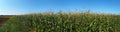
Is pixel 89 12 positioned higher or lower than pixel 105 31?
higher

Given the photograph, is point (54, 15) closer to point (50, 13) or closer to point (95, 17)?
point (50, 13)

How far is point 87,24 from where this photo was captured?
7035mm

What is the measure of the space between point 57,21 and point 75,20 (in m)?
0.54

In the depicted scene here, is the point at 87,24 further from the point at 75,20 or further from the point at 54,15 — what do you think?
the point at 54,15

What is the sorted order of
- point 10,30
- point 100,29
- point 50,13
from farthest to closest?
1. point 50,13
2. point 10,30
3. point 100,29

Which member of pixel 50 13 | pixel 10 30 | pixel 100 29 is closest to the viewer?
pixel 100 29

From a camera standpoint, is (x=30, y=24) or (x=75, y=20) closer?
(x=75, y=20)

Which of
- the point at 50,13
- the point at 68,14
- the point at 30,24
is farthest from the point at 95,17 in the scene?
the point at 30,24

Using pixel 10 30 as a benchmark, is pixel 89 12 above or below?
above

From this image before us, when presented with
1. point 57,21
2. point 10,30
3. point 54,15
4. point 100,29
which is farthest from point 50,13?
point 100,29

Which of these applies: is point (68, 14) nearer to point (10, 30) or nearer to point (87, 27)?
point (87, 27)

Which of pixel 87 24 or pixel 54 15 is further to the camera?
pixel 54 15

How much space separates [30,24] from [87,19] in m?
2.28

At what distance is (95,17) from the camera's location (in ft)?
24.1
